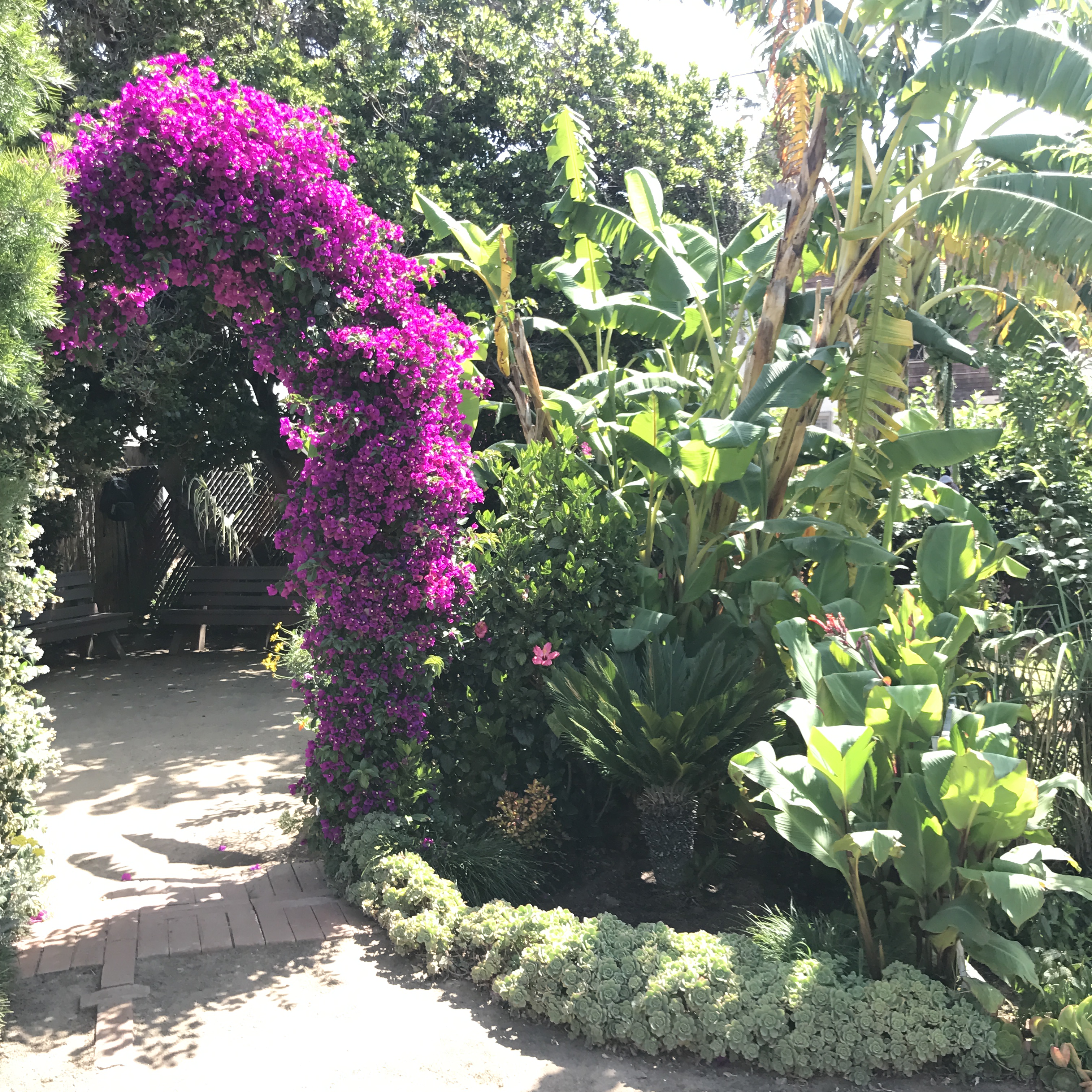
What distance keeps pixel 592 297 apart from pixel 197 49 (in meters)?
5.71

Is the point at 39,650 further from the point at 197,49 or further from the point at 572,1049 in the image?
the point at 197,49

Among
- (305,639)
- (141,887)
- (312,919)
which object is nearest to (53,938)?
(141,887)

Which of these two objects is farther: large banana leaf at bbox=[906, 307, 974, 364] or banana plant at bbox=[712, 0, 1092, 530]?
large banana leaf at bbox=[906, 307, 974, 364]

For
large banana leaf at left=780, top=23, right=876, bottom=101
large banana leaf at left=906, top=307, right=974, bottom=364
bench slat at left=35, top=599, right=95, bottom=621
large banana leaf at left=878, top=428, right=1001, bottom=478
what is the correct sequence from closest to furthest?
large banana leaf at left=780, top=23, right=876, bottom=101
large banana leaf at left=878, top=428, right=1001, bottom=478
large banana leaf at left=906, top=307, right=974, bottom=364
bench slat at left=35, top=599, right=95, bottom=621

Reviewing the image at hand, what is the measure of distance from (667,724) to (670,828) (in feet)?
1.77

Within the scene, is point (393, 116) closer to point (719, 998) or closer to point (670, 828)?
point (670, 828)

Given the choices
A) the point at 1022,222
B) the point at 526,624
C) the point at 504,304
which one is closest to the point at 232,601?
the point at 504,304

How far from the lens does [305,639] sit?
179 inches

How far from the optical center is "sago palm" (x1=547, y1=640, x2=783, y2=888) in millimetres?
4000

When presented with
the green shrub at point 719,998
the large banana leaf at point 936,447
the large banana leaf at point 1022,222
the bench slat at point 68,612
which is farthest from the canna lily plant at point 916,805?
the bench slat at point 68,612

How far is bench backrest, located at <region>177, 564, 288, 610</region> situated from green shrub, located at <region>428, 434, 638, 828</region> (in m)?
6.87

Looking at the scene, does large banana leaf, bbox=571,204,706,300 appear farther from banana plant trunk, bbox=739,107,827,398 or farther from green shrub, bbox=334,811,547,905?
green shrub, bbox=334,811,547,905

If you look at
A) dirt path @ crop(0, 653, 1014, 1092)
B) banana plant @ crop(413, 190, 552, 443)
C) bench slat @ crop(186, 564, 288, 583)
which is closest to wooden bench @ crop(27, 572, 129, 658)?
bench slat @ crop(186, 564, 288, 583)

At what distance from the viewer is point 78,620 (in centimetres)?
1009
